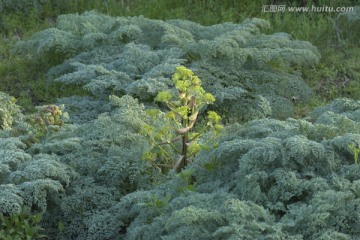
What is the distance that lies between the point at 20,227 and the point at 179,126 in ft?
4.00

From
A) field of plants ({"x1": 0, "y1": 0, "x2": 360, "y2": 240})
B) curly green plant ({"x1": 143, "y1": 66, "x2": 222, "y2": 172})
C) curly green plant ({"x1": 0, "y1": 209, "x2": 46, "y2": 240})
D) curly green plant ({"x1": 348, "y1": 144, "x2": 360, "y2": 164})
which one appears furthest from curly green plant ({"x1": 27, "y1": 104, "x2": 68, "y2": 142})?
curly green plant ({"x1": 348, "y1": 144, "x2": 360, "y2": 164})

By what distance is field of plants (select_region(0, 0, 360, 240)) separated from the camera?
3.77 m

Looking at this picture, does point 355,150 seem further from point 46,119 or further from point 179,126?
point 46,119

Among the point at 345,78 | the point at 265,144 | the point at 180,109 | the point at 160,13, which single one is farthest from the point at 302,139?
the point at 160,13

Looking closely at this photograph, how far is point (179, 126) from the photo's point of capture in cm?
471

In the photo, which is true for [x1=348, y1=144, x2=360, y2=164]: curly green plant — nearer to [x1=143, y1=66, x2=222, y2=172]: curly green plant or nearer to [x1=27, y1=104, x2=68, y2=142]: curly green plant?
[x1=143, y1=66, x2=222, y2=172]: curly green plant

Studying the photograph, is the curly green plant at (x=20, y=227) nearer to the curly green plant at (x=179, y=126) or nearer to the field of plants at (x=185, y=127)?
the field of plants at (x=185, y=127)

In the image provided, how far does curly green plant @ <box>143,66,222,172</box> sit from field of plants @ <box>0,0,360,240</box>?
0.04 feet

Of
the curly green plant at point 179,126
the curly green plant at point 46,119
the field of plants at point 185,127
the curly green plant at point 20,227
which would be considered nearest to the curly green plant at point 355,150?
the field of plants at point 185,127

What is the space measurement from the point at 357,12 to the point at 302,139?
4464mm

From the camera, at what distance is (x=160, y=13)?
8875 millimetres

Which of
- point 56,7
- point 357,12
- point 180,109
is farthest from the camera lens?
point 56,7

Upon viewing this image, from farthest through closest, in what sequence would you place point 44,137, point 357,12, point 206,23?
1. point 206,23
2. point 357,12
3. point 44,137

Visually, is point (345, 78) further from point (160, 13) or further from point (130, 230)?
point (130, 230)
